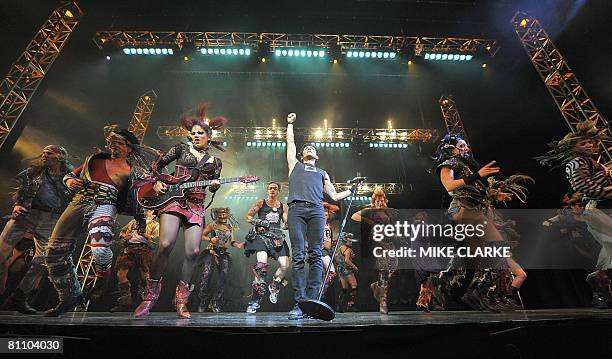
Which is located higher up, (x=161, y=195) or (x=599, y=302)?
(x=161, y=195)

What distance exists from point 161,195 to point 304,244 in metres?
2.01

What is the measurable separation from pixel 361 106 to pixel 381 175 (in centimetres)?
253

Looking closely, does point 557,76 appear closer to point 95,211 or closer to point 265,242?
point 265,242

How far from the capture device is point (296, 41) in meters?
9.48

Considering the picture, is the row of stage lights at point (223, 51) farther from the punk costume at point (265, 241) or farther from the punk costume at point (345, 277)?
the punk costume at point (345, 277)

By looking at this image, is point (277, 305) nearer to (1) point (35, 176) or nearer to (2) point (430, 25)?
(1) point (35, 176)

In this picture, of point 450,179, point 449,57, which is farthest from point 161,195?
point 449,57

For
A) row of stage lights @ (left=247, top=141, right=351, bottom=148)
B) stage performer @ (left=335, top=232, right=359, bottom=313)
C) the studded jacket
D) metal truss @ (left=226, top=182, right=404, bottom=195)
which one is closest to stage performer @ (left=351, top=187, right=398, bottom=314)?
stage performer @ (left=335, top=232, right=359, bottom=313)

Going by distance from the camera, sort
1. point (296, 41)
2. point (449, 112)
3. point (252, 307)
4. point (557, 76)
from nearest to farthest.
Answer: point (252, 307)
point (557, 76)
point (296, 41)
point (449, 112)

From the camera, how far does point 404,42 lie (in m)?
9.56

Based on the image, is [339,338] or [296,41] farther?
[296,41]

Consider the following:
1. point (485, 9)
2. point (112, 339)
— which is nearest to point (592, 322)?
point (112, 339)

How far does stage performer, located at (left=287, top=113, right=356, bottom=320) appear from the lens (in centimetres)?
385

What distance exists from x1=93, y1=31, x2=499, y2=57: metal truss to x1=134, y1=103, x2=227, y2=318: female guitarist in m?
5.57
